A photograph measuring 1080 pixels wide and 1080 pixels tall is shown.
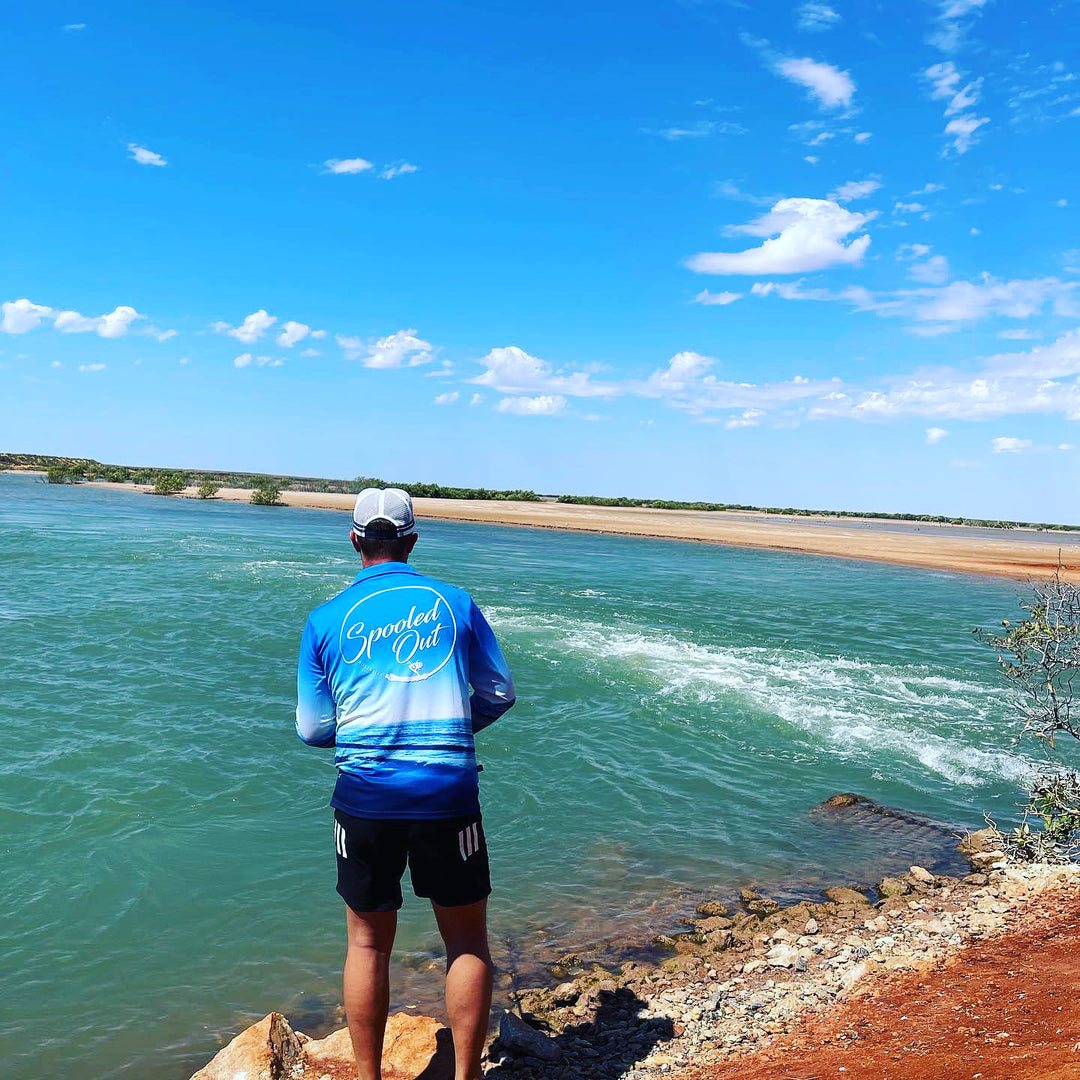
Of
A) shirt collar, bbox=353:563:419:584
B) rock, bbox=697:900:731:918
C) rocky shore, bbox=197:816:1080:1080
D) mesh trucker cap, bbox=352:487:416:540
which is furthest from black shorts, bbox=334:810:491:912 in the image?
rock, bbox=697:900:731:918

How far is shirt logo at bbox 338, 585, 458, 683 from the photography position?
132 inches

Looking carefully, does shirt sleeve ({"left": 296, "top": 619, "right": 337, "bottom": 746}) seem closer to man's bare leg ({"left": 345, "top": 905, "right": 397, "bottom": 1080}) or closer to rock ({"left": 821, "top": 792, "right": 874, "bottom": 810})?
man's bare leg ({"left": 345, "top": 905, "right": 397, "bottom": 1080})

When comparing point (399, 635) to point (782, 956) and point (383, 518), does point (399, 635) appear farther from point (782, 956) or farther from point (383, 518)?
point (782, 956)

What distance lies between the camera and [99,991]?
588 centimetres

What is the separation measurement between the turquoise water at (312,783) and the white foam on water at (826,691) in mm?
86

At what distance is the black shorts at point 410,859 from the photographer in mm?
3320

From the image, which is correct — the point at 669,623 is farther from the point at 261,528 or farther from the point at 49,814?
the point at 261,528

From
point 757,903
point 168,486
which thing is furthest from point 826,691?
point 168,486

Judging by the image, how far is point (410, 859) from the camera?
3.40m

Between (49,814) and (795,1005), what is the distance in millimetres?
7826

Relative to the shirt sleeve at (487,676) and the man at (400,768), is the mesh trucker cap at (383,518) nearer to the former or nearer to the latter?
the man at (400,768)

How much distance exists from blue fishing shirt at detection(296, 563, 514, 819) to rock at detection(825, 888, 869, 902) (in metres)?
5.44

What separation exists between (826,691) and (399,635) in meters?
14.6

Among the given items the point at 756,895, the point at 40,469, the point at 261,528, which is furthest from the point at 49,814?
the point at 40,469
